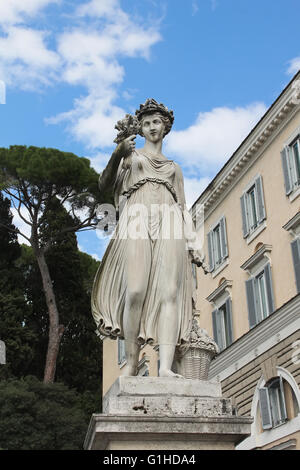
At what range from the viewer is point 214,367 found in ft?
74.6

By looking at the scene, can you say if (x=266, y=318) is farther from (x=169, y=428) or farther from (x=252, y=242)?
(x=169, y=428)

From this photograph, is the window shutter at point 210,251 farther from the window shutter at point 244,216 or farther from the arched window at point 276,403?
the arched window at point 276,403

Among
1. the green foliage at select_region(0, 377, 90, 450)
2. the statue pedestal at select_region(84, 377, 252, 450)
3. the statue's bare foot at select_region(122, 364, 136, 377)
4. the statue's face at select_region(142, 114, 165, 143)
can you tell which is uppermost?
the green foliage at select_region(0, 377, 90, 450)

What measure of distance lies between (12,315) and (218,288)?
1005 cm

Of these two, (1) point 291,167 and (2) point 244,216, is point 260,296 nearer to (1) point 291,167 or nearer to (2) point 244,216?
(2) point 244,216

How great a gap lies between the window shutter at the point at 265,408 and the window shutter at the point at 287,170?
19.5 ft

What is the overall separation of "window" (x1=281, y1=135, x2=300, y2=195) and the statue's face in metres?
13.8

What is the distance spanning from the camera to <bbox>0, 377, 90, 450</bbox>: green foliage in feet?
68.1

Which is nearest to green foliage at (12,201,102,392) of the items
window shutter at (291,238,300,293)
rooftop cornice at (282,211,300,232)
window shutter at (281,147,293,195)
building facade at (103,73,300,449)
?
building facade at (103,73,300,449)

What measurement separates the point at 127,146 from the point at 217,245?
19065 mm

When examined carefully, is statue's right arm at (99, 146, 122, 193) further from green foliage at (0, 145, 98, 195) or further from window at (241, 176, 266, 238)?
green foliage at (0, 145, 98, 195)

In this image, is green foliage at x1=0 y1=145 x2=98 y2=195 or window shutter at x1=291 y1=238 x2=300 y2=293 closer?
window shutter at x1=291 y1=238 x2=300 y2=293

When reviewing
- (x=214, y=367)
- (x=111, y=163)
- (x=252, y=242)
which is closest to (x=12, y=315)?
(x=214, y=367)

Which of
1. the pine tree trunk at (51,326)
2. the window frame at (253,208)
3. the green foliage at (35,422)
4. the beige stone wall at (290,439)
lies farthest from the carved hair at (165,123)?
the pine tree trunk at (51,326)
